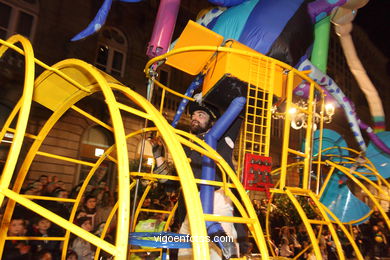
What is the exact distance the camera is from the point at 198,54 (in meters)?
3.42

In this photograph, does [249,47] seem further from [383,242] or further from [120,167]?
[383,242]

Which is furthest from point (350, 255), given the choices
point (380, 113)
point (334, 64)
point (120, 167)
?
point (334, 64)

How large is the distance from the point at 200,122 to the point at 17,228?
2692mm

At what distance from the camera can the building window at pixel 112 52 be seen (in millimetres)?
12422

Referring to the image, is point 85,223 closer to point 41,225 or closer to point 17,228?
point 41,225

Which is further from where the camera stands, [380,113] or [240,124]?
[380,113]

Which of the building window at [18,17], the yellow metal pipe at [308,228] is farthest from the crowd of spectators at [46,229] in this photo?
the building window at [18,17]

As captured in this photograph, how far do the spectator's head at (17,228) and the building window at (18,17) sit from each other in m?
8.35

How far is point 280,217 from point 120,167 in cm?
782

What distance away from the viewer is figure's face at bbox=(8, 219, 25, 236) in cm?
388

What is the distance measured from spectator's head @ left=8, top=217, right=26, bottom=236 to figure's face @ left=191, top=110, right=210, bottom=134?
2.52m

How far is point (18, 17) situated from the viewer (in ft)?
33.9

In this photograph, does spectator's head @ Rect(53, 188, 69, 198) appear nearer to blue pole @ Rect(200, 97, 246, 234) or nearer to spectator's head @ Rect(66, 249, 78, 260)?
spectator's head @ Rect(66, 249, 78, 260)

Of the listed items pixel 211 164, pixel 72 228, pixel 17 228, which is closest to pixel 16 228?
pixel 17 228
